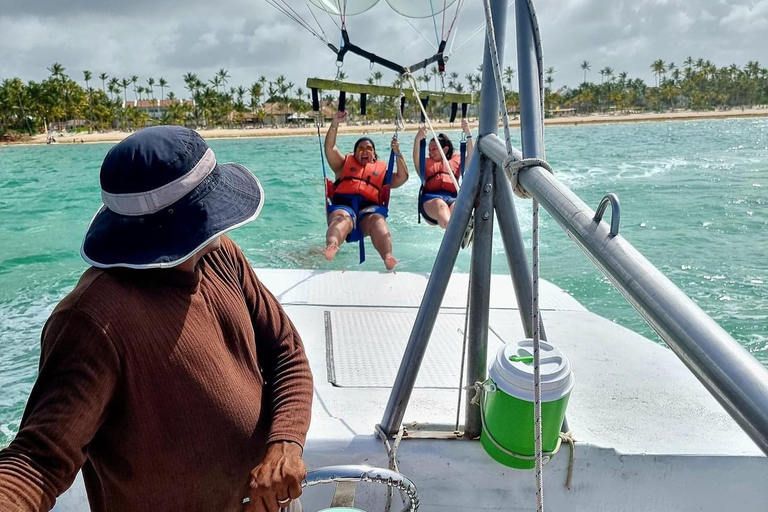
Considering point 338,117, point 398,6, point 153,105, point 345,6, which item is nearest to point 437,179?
point 338,117

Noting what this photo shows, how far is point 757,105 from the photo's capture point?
10050cm

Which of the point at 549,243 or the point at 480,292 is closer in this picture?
the point at 480,292

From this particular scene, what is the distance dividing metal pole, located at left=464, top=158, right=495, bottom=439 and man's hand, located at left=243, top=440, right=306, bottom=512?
3.10 ft

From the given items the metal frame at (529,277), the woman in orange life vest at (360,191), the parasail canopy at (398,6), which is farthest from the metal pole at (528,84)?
the parasail canopy at (398,6)

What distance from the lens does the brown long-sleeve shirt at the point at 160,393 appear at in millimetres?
981

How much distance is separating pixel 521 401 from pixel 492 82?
3.61 ft

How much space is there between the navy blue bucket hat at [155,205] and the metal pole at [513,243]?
42.0 inches

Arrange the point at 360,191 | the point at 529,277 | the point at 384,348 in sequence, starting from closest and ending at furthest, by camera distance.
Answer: the point at 529,277, the point at 384,348, the point at 360,191

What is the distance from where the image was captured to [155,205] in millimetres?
1064

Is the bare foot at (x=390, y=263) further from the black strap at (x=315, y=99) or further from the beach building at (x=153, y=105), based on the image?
the beach building at (x=153, y=105)

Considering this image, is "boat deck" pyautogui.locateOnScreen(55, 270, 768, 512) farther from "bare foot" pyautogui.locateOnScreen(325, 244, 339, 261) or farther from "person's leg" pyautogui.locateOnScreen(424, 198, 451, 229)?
"person's leg" pyautogui.locateOnScreen(424, 198, 451, 229)

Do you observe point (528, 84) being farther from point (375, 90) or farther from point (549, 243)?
point (549, 243)

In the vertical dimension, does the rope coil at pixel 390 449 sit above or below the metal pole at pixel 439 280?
below

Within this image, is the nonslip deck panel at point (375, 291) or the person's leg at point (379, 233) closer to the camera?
the nonslip deck panel at point (375, 291)
